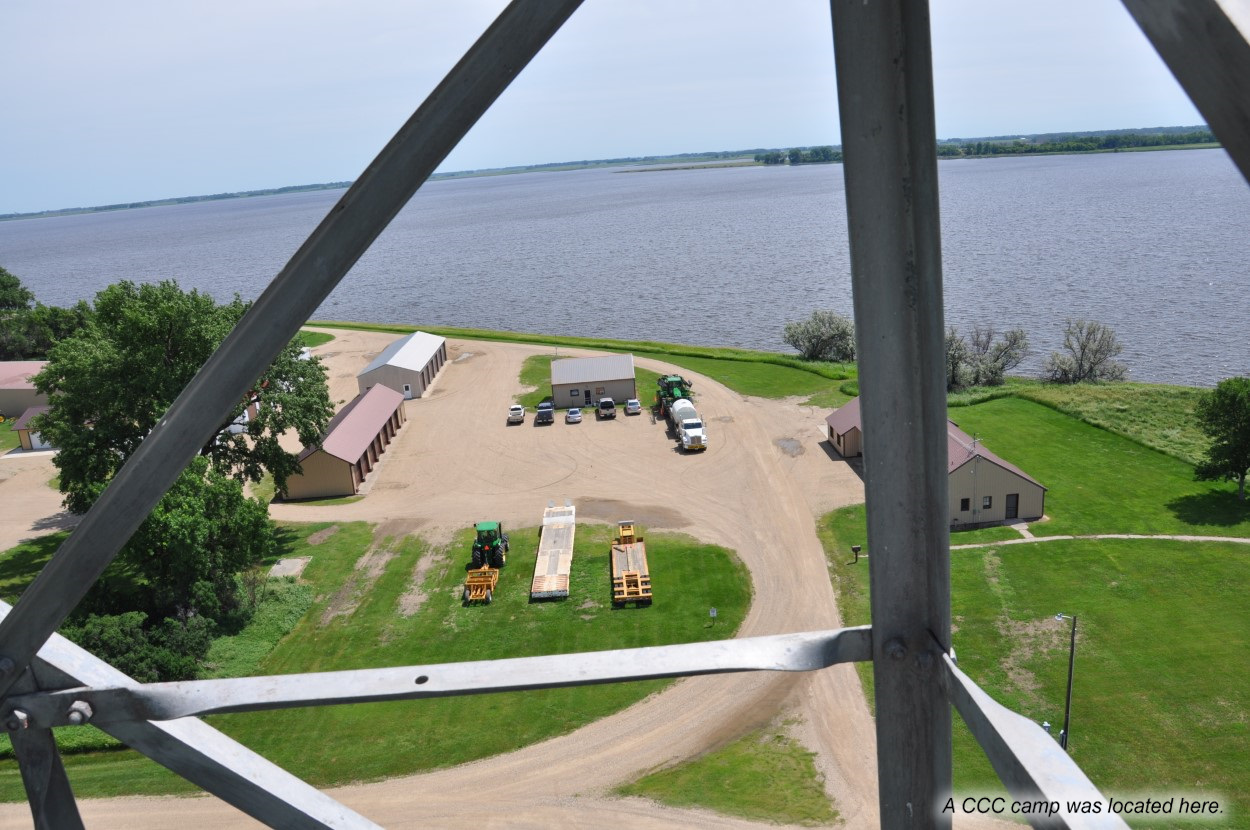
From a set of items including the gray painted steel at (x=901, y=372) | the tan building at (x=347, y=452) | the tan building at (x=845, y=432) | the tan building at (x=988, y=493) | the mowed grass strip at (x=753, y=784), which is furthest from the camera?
the tan building at (x=845, y=432)

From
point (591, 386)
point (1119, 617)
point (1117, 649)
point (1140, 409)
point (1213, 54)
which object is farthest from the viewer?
point (591, 386)

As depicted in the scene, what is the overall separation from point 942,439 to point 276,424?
26771 millimetres

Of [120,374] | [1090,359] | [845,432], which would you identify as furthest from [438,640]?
[1090,359]

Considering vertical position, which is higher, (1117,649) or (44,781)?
(44,781)

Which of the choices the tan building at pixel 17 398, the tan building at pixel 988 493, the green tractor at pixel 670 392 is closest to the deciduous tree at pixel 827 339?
the green tractor at pixel 670 392

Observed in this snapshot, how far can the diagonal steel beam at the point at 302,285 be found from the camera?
170cm

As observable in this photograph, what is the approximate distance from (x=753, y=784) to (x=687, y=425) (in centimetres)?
1910

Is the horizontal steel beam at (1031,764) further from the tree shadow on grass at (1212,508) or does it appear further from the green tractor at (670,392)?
the green tractor at (670,392)

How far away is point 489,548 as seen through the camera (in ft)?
78.8

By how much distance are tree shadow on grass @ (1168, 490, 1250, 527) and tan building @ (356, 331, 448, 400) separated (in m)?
30.5

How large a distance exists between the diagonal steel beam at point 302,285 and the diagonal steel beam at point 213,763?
0.63 ft

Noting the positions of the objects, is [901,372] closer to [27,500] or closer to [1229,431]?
[1229,431]

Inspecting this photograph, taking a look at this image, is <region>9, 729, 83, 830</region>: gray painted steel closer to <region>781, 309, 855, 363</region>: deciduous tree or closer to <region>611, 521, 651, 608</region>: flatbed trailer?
<region>611, 521, 651, 608</region>: flatbed trailer

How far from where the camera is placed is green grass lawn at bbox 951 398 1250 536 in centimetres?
2533
